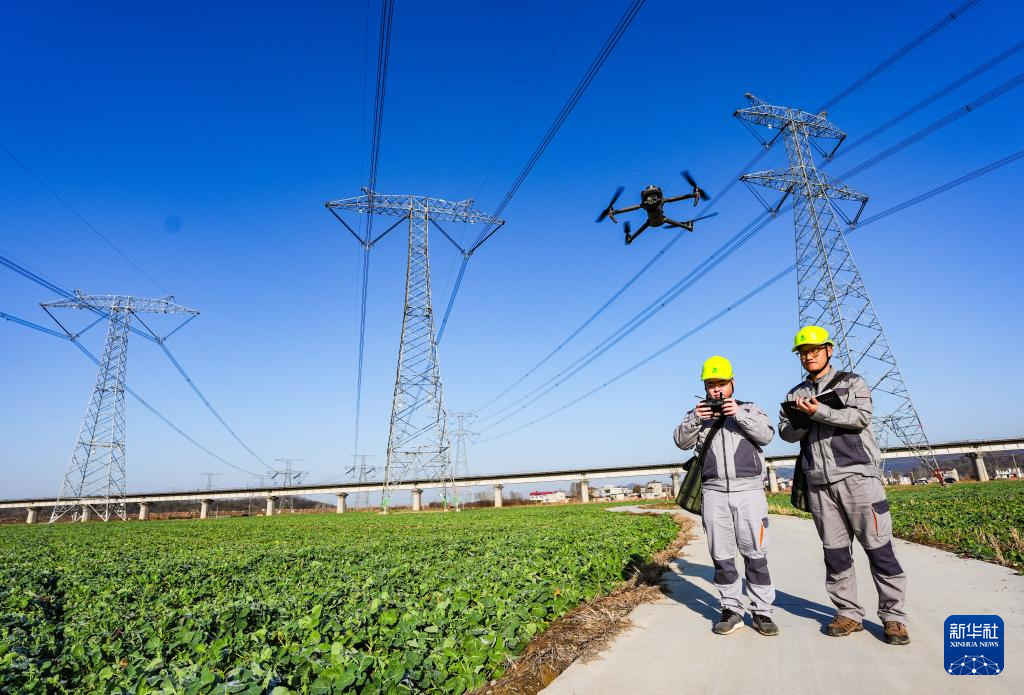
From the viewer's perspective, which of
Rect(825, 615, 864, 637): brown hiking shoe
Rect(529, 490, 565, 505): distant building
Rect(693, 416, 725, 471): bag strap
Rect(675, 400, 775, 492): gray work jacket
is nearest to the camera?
Rect(825, 615, 864, 637): brown hiking shoe

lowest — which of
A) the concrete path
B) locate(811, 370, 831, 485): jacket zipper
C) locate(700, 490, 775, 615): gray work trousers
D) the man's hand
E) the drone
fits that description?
the concrete path

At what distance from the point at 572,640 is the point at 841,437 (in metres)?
3.06

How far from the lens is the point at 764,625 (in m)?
→ 4.59

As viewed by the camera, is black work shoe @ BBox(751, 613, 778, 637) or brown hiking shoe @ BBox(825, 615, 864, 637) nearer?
brown hiking shoe @ BBox(825, 615, 864, 637)

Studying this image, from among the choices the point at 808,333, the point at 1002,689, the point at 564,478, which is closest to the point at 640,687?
the point at 1002,689

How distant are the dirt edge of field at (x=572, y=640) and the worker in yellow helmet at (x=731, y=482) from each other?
3.64 ft

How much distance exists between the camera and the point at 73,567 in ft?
38.7

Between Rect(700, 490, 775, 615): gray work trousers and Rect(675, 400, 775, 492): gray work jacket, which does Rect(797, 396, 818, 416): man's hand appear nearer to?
Rect(675, 400, 775, 492): gray work jacket

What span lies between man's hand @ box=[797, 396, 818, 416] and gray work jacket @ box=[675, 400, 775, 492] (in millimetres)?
484

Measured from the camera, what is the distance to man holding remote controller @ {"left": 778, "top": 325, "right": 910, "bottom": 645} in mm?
4441

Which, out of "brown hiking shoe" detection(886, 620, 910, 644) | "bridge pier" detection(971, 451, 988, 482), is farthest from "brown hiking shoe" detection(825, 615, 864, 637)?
"bridge pier" detection(971, 451, 988, 482)

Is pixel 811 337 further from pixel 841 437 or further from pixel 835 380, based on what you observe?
pixel 841 437

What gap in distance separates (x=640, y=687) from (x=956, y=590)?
187 inches

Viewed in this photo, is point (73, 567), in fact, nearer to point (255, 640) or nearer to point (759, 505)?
point (255, 640)
